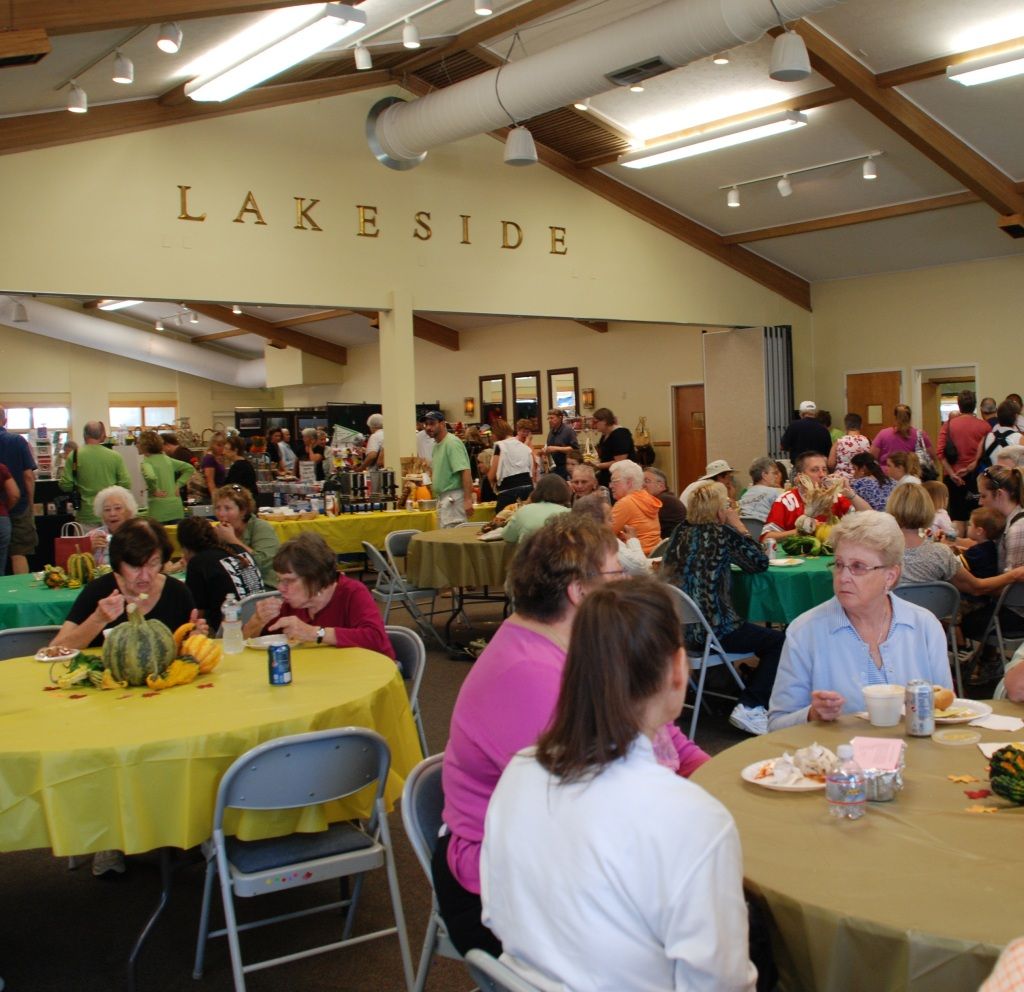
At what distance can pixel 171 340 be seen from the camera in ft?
66.8

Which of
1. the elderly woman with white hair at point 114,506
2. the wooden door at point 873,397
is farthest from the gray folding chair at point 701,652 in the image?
the wooden door at point 873,397

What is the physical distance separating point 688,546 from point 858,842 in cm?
335

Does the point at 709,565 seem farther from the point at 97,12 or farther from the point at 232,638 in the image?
the point at 97,12

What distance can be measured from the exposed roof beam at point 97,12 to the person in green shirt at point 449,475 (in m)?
4.31

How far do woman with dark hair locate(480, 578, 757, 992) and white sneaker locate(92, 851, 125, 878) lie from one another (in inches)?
99.3

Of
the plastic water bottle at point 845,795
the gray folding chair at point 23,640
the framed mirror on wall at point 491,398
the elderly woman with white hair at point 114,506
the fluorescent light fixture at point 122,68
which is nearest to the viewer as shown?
the plastic water bottle at point 845,795

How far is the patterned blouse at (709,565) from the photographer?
509cm

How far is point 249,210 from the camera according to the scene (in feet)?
31.4

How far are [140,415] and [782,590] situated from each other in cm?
1803

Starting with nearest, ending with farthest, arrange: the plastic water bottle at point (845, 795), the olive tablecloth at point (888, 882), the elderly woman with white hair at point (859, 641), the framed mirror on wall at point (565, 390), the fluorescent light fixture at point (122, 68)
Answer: the olive tablecloth at point (888, 882) → the plastic water bottle at point (845, 795) → the elderly woman with white hair at point (859, 641) → the fluorescent light fixture at point (122, 68) → the framed mirror on wall at point (565, 390)

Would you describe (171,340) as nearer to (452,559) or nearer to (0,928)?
(452,559)

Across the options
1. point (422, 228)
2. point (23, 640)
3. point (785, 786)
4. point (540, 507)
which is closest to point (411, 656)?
point (23, 640)

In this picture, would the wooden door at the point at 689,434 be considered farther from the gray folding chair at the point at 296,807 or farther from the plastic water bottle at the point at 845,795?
the plastic water bottle at the point at 845,795

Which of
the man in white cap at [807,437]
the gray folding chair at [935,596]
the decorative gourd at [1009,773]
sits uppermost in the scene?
the man in white cap at [807,437]
